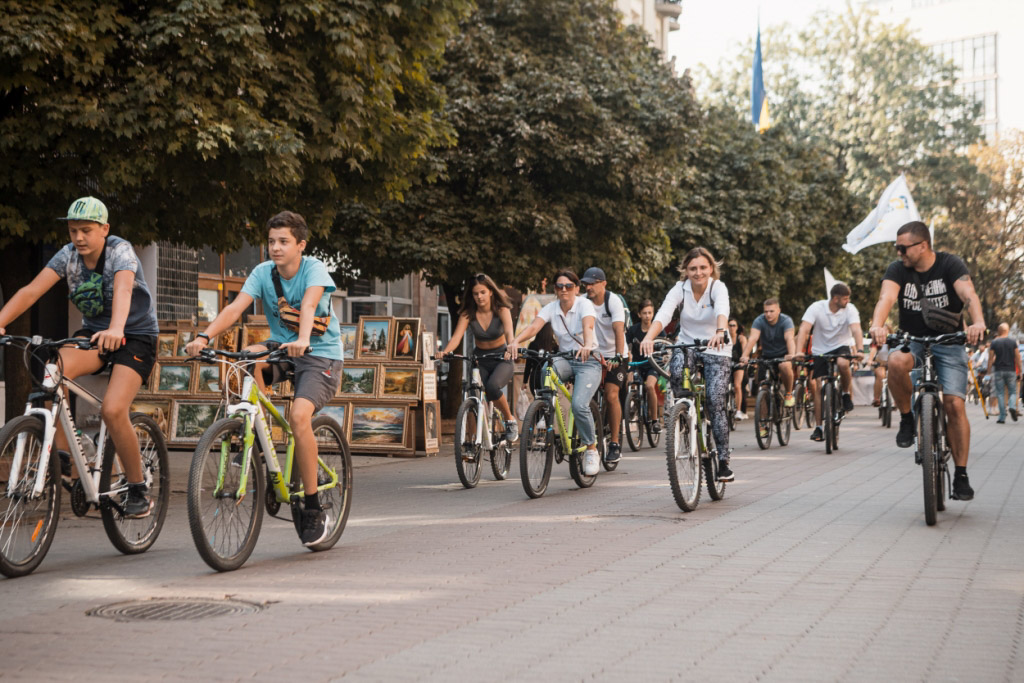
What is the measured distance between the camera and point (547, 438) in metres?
10.6

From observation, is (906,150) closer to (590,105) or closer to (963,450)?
(590,105)

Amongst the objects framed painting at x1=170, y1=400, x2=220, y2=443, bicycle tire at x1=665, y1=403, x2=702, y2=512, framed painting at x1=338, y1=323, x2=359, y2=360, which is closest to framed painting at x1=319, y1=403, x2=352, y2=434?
framed painting at x1=338, y1=323, x2=359, y2=360

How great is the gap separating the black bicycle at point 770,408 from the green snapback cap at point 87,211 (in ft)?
35.6

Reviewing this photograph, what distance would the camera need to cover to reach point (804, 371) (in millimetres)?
18094

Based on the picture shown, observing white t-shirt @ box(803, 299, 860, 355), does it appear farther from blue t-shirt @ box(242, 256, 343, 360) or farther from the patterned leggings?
blue t-shirt @ box(242, 256, 343, 360)

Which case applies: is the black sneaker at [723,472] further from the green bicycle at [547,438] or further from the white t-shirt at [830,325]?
the white t-shirt at [830,325]

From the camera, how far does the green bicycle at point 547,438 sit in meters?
10.2

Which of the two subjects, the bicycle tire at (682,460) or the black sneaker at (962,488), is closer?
the bicycle tire at (682,460)

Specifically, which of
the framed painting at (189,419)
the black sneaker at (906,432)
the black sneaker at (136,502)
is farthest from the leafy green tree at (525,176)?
the black sneaker at (136,502)

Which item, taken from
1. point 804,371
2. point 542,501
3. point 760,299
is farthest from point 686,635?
point 760,299

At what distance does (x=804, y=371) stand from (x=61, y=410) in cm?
1306

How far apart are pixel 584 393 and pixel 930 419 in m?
3.36

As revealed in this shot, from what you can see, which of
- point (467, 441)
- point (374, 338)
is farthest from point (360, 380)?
point (467, 441)

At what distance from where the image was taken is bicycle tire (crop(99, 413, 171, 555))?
714 cm
